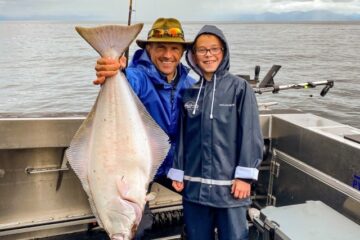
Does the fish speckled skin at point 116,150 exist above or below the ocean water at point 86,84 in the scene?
above

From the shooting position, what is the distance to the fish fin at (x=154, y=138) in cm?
216

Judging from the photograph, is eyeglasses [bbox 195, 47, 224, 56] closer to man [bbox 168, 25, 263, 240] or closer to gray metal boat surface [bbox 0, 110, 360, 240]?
man [bbox 168, 25, 263, 240]

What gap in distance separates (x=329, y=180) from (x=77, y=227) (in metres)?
2.25

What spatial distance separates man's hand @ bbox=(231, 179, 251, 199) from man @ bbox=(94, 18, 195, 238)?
1.68 feet

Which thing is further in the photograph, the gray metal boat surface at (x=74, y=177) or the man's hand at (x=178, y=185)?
the gray metal boat surface at (x=74, y=177)

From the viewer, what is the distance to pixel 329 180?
285cm

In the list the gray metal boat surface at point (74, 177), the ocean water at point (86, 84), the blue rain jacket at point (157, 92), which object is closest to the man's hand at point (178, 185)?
the blue rain jacket at point (157, 92)

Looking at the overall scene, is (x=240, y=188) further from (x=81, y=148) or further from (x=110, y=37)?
(x=110, y=37)

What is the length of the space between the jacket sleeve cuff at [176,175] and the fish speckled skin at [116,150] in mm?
352

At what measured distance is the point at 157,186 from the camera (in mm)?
3688

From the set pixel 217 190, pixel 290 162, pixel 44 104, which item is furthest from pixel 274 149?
pixel 44 104

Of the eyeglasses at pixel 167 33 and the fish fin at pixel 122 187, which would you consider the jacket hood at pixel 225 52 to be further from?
the fish fin at pixel 122 187

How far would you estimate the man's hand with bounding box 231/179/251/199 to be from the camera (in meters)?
2.38

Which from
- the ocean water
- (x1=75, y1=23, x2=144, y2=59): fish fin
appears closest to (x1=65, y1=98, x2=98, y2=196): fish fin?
(x1=75, y1=23, x2=144, y2=59): fish fin
